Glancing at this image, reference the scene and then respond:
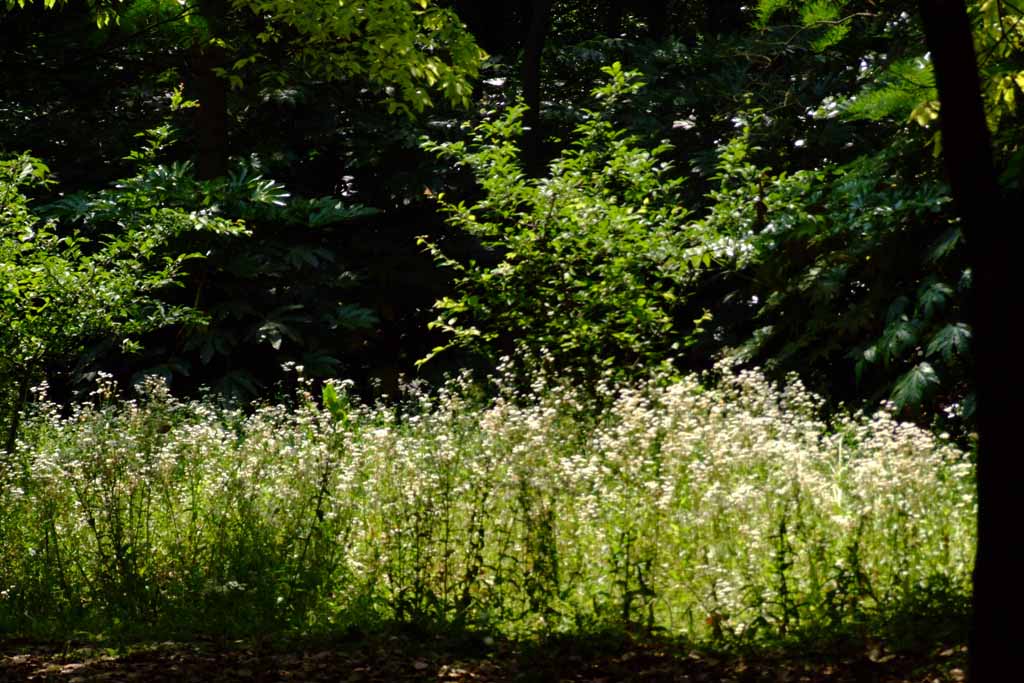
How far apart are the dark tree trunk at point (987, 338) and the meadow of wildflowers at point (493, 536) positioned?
133 cm

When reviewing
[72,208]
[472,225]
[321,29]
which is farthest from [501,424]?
[72,208]

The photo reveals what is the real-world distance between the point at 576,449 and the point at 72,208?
21.3ft

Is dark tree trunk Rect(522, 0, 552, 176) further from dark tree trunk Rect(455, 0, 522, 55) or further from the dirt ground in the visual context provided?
the dirt ground

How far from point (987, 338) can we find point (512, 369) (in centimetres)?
666

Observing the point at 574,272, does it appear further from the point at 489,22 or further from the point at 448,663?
the point at 489,22

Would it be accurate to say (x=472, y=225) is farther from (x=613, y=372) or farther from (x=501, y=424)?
(x=501, y=424)

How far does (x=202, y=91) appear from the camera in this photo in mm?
12562

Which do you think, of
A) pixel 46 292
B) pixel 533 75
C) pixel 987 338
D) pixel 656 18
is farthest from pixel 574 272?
pixel 656 18

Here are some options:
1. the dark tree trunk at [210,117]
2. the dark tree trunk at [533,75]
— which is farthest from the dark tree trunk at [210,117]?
the dark tree trunk at [533,75]

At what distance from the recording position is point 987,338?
3.55 metres

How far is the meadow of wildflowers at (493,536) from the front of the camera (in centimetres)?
522

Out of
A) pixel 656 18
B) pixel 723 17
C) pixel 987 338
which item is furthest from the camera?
pixel 723 17

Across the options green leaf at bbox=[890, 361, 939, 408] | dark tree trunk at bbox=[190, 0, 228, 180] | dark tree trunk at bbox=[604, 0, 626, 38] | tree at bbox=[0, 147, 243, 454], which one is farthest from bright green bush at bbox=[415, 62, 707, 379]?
dark tree trunk at bbox=[604, 0, 626, 38]

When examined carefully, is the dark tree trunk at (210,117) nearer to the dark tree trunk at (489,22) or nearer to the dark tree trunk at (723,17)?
the dark tree trunk at (489,22)
